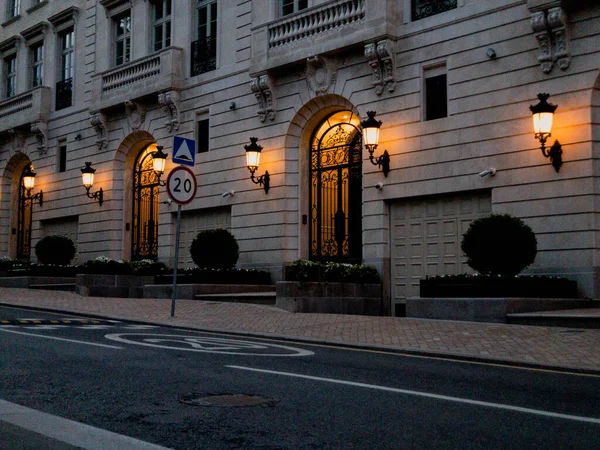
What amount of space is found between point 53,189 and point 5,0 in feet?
36.3

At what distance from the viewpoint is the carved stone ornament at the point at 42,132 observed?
112ft

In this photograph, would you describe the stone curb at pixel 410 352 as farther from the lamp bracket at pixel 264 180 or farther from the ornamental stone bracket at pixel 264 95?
the ornamental stone bracket at pixel 264 95

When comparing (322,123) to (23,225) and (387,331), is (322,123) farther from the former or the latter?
(23,225)

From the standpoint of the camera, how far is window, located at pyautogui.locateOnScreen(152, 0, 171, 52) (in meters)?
29.2

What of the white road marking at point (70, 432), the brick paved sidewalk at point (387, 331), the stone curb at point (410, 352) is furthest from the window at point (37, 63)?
the white road marking at point (70, 432)

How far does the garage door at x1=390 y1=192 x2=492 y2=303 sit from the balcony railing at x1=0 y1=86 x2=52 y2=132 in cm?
1954

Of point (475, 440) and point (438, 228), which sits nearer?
point (475, 440)

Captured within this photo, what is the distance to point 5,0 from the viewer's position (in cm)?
3844

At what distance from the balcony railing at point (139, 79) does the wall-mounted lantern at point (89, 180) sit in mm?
2340

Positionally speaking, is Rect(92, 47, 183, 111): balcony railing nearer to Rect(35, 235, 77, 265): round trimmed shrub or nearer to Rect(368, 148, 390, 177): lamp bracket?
Rect(35, 235, 77, 265): round trimmed shrub

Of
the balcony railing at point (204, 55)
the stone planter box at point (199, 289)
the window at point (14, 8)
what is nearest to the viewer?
the stone planter box at point (199, 289)

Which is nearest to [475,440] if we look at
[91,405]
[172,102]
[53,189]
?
[91,405]

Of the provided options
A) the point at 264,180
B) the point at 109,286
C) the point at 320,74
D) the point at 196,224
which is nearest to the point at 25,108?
the point at 196,224

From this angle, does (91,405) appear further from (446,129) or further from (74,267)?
(74,267)
